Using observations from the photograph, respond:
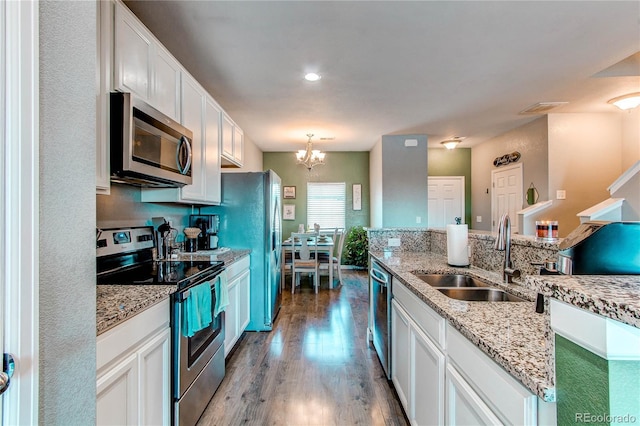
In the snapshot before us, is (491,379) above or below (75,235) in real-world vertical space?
below

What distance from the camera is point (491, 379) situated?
2.83 feet

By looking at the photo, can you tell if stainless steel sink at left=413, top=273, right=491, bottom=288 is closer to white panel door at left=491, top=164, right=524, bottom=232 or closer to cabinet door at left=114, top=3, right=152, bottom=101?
cabinet door at left=114, top=3, right=152, bottom=101

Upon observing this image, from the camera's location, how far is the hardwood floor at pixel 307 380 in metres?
1.87

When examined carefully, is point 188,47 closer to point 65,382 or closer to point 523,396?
point 65,382

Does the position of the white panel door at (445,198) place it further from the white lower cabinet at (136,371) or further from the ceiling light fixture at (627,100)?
the white lower cabinet at (136,371)

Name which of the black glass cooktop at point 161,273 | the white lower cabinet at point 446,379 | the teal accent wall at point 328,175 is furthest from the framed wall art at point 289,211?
the white lower cabinet at point 446,379

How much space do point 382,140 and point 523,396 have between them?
4834mm

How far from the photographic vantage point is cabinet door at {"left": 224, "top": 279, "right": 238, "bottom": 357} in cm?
249

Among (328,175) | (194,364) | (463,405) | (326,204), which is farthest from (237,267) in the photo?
(328,175)

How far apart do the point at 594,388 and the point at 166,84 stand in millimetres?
2358

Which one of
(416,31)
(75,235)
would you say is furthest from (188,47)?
(75,235)

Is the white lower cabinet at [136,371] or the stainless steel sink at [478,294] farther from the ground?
the stainless steel sink at [478,294]

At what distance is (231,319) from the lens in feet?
8.57
